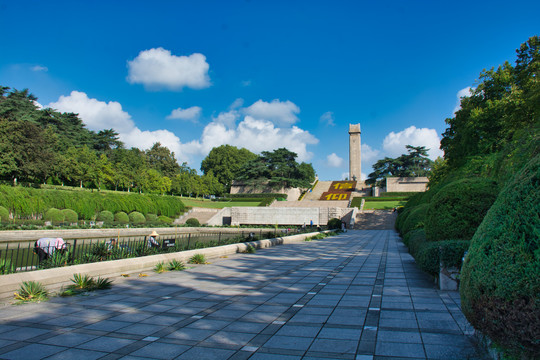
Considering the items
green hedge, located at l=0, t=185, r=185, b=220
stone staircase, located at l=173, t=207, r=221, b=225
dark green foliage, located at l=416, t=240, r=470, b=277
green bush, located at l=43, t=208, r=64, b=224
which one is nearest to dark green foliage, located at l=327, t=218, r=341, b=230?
stone staircase, located at l=173, t=207, r=221, b=225

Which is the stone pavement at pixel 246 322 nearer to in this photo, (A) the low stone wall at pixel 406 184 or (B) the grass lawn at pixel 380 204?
(B) the grass lawn at pixel 380 204

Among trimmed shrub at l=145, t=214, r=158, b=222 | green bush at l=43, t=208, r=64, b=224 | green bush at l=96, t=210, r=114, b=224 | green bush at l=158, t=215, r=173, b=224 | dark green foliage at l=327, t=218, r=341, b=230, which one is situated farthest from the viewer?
green bush at l=158, t=215, r=173, b=224

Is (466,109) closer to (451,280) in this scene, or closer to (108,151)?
(451,280)

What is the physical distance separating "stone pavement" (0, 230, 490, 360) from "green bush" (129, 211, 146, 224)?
2534 centimetres

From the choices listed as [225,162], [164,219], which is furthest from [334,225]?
[225,162]

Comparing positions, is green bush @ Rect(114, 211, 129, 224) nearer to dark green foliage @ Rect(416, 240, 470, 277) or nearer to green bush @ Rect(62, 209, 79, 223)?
green bush @ Rect(62, 209, 79, 223)

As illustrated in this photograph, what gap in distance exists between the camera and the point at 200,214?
129 ft

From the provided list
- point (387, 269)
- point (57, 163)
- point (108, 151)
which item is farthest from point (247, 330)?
point (108, 151)

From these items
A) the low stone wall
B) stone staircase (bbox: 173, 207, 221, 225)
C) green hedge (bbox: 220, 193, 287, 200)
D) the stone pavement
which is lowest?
the stone pavement

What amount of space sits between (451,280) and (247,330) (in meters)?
4.22

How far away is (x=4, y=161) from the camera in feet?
109

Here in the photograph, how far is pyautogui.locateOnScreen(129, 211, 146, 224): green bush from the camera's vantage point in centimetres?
3105

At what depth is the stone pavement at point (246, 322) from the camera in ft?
11.9

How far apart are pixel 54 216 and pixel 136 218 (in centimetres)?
720
